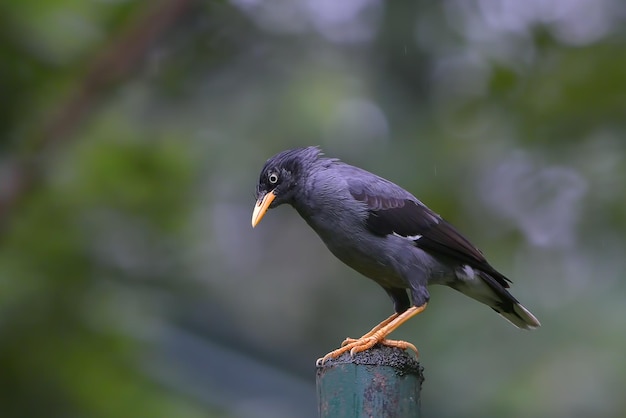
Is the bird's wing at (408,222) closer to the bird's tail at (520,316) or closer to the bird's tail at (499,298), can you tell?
the bird's tail at (499,298)

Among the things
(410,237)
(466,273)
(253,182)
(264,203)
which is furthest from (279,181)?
(253,182)

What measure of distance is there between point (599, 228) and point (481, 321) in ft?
4.38

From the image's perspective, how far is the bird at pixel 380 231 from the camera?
4.62m

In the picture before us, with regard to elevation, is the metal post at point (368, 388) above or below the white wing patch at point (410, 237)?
below

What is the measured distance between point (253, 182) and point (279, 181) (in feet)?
17.0

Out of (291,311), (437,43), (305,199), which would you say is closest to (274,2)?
(437,43)

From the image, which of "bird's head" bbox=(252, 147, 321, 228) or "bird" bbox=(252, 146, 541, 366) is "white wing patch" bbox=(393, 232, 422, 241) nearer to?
"bird" bbox=(252, 146, 541, 366)

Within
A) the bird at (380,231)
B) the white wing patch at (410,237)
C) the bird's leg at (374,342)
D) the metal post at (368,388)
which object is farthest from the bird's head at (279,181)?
the metal post at (368,388)

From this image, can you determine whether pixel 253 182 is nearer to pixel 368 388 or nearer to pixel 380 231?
pixel 380 231

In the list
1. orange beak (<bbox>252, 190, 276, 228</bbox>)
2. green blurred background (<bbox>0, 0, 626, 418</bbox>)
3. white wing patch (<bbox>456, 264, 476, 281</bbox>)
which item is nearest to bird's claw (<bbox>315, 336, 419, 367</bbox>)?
white wing patch (<bbox>456, 264, 476, 281</bbox>)

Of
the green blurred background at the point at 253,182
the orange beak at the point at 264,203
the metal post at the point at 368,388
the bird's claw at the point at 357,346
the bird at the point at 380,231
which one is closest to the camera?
the metal post at the point at 368,388

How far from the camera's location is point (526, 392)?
694 cm

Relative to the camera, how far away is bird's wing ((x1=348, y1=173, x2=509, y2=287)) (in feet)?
15.4

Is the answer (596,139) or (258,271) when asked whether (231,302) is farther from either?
(596,139)
